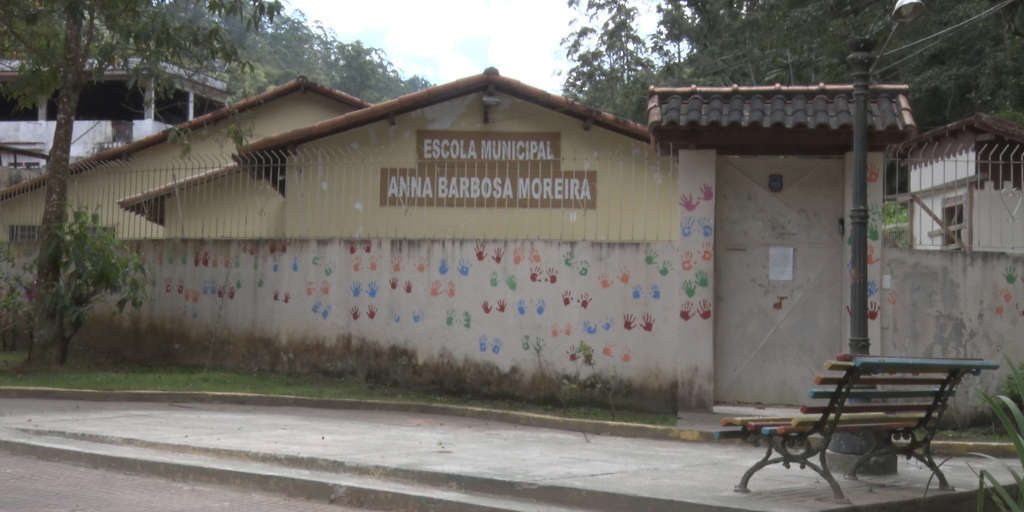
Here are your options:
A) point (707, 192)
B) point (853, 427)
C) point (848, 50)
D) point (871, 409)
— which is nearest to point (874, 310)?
point (707, 192)

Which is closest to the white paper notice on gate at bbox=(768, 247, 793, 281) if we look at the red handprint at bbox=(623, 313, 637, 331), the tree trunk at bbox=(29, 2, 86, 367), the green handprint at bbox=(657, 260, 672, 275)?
the green handprint at bbox=(657, 260, 672, 275)

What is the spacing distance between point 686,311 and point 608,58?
98.6 feet

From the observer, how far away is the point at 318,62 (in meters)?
70.1

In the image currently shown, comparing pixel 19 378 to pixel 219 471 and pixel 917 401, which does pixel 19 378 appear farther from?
pixel 917 401

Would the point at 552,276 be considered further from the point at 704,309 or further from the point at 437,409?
the point at 437,409

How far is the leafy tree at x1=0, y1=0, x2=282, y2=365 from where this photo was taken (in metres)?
14.0

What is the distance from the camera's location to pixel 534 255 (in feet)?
39.4

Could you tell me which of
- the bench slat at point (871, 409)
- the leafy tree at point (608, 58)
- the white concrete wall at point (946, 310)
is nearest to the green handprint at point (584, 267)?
the white concrete wall at point (946, 310)

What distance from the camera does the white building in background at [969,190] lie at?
11.7 meters

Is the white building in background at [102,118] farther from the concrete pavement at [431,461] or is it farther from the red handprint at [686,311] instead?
the red handprint at [686,311]

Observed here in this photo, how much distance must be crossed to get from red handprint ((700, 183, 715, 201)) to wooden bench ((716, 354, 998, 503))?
14.3ft

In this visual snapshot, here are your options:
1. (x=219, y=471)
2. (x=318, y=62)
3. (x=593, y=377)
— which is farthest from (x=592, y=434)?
(x=318, y=62)

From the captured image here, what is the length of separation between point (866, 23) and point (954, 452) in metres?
18.1

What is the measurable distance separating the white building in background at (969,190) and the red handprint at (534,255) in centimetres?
411
